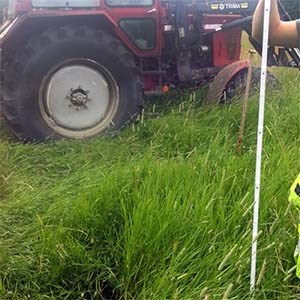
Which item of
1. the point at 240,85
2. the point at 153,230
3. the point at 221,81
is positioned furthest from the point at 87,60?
the point at 153,230

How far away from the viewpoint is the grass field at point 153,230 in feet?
8.50

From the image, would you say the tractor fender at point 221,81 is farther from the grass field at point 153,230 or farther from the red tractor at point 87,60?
the grass field at point 153,230

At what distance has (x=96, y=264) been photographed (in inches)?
111

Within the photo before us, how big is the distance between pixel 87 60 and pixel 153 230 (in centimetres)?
231

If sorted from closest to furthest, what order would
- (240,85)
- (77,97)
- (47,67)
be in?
(47,67) → (77,97) → (240,85)

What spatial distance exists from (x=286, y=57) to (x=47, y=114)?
8.01 feet

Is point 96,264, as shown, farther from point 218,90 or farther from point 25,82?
point 218,90

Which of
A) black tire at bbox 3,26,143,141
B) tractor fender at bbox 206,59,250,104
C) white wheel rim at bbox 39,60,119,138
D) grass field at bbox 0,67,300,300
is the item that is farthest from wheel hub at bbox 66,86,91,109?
grass field at bbox 0,67,300,300

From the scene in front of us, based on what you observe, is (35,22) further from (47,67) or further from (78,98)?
(78,98)

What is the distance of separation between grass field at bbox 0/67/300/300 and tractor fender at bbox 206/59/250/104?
1.36 meters

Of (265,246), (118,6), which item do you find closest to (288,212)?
(265,246)

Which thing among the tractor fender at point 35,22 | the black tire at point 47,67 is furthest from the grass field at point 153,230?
the tractor fender at point 35,22

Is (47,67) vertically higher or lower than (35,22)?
lower

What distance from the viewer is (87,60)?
188 inches
